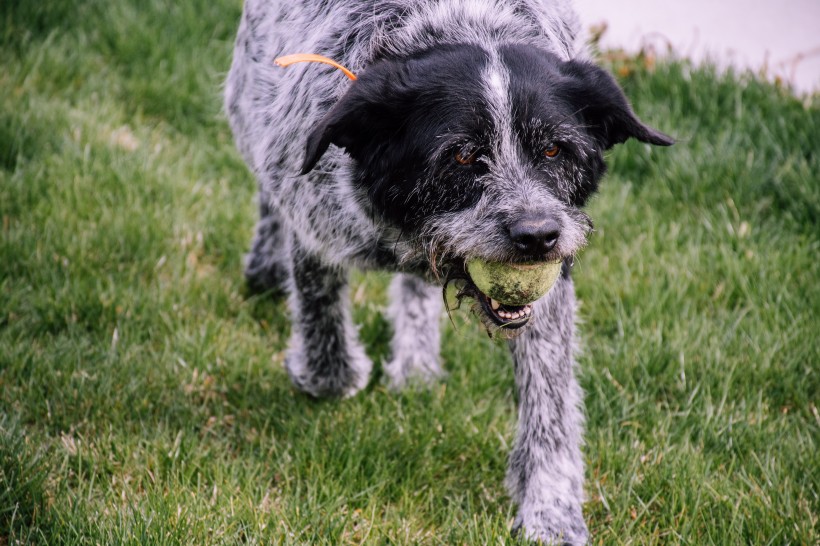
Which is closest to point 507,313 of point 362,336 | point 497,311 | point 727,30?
point 497,311

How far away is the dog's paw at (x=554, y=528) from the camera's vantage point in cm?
306

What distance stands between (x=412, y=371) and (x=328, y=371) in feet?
1.41

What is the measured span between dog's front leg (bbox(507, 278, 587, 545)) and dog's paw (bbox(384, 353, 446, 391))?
0.67 meters

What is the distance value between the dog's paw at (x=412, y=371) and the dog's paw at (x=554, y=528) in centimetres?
89

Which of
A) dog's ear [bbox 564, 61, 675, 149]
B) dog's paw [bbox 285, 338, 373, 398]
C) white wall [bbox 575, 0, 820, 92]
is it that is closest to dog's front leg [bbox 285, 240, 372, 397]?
dog's paw [bbox 285, 338, 373, 398]

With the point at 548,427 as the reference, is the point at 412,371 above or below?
below

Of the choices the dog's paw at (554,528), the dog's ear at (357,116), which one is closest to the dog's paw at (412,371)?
the dog's paw at (554,528)

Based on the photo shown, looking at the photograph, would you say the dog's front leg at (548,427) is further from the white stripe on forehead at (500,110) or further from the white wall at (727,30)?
the white wall at (727,30)

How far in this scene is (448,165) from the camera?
2.77m

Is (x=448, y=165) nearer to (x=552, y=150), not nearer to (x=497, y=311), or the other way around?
(x=552, y=150)

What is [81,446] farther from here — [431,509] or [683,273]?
[683,273]

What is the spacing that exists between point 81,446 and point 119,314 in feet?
2.89

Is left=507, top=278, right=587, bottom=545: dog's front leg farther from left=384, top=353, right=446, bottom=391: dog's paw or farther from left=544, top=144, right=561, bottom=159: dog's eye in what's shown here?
left=384, top=353, right=446, bottom=391: dog's paw

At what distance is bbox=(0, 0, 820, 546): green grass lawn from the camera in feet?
10.1
